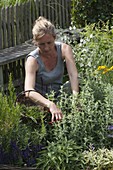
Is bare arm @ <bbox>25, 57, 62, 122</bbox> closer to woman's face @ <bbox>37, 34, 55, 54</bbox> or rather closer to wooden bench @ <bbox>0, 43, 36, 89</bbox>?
woman's face @ <bbox>37, 34, 55, 54</bbox>

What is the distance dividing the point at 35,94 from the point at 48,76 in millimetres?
638

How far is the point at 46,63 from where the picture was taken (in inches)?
209

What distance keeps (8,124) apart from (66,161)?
0.50 m

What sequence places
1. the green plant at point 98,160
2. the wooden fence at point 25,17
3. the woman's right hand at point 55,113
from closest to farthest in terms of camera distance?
the green plant at point 98,160 < the woman's right hand at point 55,113 < the wooden fence at point 25,17

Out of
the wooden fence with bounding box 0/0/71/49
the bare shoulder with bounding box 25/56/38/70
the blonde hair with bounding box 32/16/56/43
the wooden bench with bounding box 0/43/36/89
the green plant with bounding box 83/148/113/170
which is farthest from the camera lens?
the wooden fence with bounding box 0/0/71/49

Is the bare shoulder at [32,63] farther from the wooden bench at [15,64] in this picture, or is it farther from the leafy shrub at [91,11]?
the leafy shrub at [91,11]

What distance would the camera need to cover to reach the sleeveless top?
525 centimetres

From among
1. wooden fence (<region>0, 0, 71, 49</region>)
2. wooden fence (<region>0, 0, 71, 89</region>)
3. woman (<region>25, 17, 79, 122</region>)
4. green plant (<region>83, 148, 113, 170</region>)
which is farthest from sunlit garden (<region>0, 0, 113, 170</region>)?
wooden fence (<region>0, 0, 71, 49</region>)

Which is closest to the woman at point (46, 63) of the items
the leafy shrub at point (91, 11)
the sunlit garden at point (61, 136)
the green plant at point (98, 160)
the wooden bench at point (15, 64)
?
the sunlit garden at point (61, 136)

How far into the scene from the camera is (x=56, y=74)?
211 inches

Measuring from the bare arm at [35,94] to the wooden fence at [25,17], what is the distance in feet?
10.8

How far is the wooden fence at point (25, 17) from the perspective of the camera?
27.9 feet

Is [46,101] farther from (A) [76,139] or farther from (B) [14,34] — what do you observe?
(B) [14,34]

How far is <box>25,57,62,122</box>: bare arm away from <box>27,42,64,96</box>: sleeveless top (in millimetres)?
72
